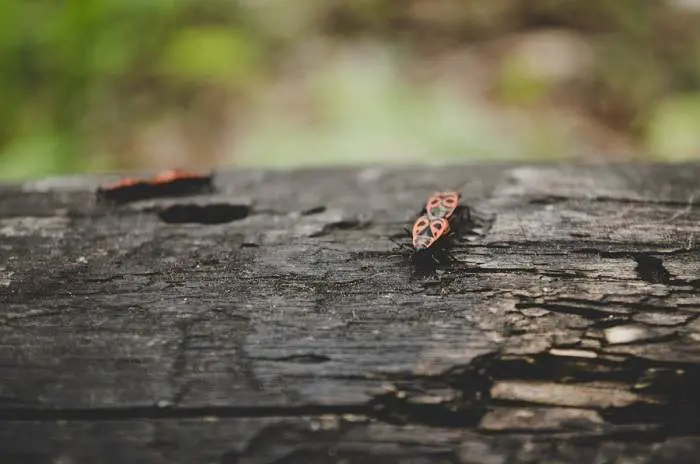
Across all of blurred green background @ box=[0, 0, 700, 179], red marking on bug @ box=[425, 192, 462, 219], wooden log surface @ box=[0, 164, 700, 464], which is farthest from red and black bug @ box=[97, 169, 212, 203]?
blurred green background @ box=[0, 0, 700, 179]

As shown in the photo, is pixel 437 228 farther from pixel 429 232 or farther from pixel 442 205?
pixel 442 205

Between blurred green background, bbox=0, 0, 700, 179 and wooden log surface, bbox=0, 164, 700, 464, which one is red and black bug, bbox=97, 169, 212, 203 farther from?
blurred green background, bbox=0, 0, 700, 179

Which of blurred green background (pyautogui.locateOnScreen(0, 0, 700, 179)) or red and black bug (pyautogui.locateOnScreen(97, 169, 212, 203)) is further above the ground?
blurred green background (pyautogui.locateOnScreen(0, 0, 700, 179))

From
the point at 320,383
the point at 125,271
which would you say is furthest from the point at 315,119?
the point at 320,383

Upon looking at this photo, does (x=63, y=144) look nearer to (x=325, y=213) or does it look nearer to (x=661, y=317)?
(x=325, y=213)

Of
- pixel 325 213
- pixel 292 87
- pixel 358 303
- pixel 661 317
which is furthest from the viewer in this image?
pixel 292 87

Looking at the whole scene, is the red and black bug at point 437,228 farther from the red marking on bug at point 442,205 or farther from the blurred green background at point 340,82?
the blurred green background at point 340,82
